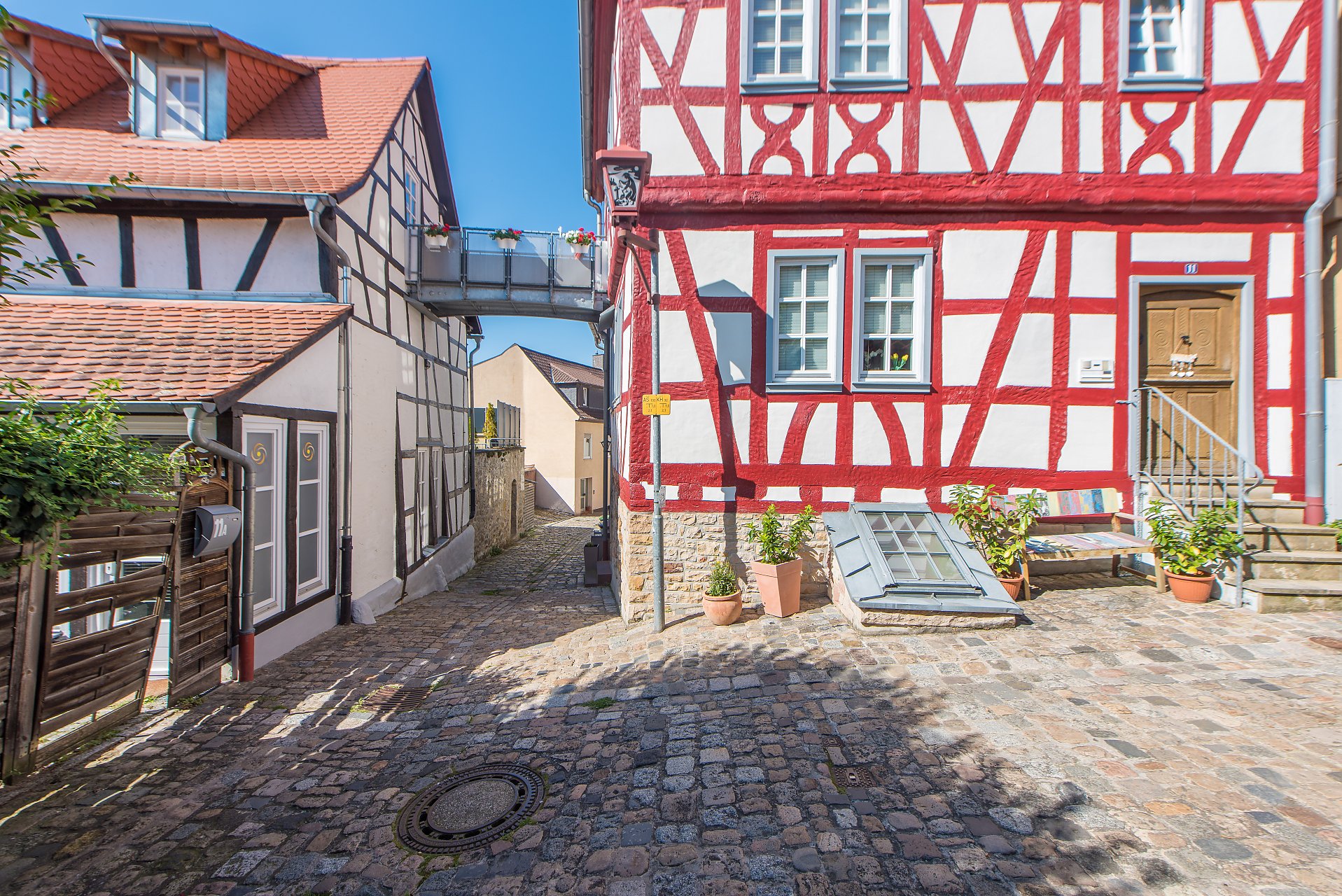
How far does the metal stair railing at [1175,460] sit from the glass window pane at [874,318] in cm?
274

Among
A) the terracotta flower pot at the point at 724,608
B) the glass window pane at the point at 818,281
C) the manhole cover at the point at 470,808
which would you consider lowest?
the manhole cover at the point at 470,808

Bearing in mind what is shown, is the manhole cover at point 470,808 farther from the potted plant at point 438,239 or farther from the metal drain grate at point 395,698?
the potted plant at point 438,239

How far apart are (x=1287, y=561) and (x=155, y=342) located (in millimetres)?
10836

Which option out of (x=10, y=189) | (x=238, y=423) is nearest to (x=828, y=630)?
(x=238, y=423)

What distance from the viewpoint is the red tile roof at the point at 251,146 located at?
7.25 meters

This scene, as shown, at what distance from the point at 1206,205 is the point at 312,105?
39.7 ft

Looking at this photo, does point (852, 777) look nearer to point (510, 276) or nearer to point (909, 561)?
point (909, 561)

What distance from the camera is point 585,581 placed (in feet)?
35.9

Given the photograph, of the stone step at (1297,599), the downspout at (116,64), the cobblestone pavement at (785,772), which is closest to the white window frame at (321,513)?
the cobblestone pavement at (785,772)

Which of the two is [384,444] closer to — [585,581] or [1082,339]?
[585,581]

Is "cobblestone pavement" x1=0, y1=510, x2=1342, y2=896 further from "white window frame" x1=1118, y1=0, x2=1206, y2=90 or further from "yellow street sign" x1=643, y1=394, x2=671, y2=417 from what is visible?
Answer: "white window frame" x1=1118, y1=0, x2=1206, y2=90

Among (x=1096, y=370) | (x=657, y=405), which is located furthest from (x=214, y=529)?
(x=1096, y=370)

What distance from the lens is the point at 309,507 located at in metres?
6.90

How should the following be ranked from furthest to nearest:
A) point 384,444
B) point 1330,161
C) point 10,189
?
1. point 384,444
2. point 1330,161
3. point 10,189
